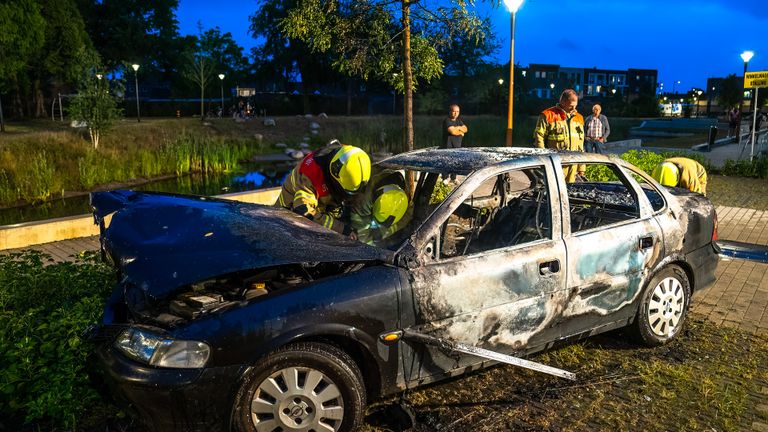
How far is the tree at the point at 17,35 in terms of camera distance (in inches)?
1075

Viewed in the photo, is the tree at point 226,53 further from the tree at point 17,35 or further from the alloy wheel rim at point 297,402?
the alloy wheel rim at point 297,402

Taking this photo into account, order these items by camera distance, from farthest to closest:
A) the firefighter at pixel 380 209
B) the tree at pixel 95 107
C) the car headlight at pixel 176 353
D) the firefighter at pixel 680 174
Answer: the tree at pixel 95 107 < the firefighter at pixel 680 174 < the firefighter at pixel 380 209 < the car headlight at pixel 176 353

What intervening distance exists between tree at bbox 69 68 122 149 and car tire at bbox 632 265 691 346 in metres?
18.4

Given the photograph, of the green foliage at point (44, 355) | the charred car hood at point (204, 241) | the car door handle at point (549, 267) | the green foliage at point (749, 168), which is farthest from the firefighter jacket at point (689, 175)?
the green foliage at point (749, 168)

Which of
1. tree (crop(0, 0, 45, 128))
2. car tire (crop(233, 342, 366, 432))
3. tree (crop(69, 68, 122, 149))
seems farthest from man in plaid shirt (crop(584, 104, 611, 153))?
tree (crop(0, 0, 45, 128))

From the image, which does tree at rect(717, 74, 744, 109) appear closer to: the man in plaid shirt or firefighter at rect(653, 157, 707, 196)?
the man in plaid shirt

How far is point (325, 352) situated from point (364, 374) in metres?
0.36

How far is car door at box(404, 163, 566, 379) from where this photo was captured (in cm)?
361

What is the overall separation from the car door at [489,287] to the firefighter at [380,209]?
1.27 feet

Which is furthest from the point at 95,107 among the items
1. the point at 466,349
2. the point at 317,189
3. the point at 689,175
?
the point at 466,349

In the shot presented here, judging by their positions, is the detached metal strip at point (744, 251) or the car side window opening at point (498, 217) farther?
the detached metal strip at point (744, 251)

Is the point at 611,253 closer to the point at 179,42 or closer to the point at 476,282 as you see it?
the point at 476,282

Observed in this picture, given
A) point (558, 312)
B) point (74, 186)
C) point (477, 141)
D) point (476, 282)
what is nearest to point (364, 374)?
point (476, 282)

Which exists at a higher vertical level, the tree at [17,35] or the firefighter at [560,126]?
the tree at [17,35]
